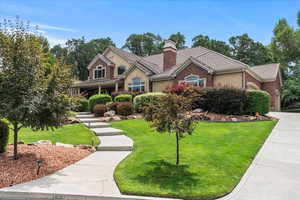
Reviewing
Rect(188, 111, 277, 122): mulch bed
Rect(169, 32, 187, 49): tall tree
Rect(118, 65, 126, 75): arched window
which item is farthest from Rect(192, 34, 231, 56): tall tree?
Rect(188, 111, 277, 122): mulch bed

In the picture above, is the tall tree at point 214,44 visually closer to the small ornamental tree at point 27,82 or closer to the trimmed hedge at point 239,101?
the trimmed hedge at point 239,101

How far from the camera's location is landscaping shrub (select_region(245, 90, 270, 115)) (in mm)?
14062

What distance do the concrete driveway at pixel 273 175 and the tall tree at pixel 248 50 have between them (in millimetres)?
47334

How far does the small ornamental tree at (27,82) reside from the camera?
219 inches

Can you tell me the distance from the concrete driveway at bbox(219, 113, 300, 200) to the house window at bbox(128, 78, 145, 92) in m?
15.7

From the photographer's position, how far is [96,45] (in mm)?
61844

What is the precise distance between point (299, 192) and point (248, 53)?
54.6 m

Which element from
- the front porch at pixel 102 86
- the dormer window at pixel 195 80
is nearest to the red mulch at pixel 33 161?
the dormer window at pixel 195 80

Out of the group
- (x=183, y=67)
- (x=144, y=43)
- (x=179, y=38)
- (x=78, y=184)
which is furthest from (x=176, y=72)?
(x=179, y=38)

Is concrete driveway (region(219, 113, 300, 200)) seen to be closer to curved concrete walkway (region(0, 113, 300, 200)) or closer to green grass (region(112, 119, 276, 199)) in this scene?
curved concrete walkway (region(0, 113, 300, 200))

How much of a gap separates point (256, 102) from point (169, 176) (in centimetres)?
1126

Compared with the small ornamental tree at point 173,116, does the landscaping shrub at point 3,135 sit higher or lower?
lower

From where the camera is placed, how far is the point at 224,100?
14.4 m

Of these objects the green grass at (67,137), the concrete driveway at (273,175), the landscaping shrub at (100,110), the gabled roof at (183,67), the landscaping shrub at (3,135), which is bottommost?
the concrete driveway at (273,175)
